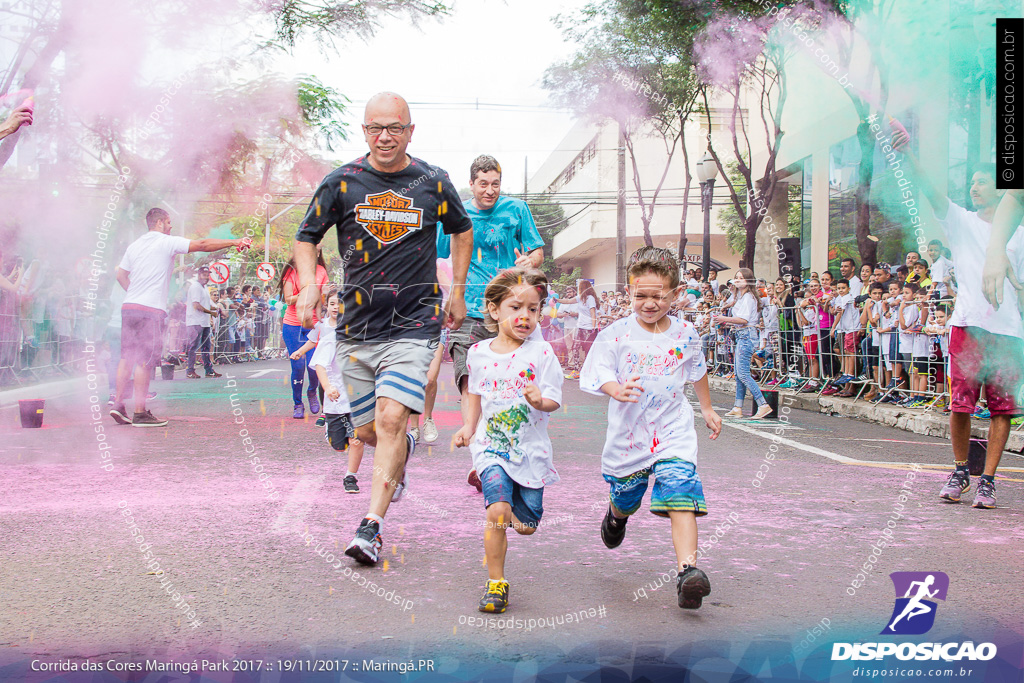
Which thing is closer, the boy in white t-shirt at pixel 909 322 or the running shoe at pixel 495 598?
the running shoe at pixel 495 598

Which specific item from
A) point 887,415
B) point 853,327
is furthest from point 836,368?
point 887,415

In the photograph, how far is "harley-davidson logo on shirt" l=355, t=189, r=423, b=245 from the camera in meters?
3.70

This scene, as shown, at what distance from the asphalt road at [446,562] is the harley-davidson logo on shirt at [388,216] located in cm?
135

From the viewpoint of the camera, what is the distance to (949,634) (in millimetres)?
2695

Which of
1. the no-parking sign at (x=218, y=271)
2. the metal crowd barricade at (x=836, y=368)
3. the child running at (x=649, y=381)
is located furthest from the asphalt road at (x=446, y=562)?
the no-parking sign at (x=218, y=271)

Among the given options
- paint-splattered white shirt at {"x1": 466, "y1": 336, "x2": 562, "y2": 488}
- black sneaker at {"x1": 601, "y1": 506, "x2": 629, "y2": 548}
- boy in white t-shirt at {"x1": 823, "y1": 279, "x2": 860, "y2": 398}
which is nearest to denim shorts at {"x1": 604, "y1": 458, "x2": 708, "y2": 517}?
black sneaker at {"x1": 601, "y1": 506, "x2": 629, "y2": 548}

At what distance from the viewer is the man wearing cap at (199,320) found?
41.2ft

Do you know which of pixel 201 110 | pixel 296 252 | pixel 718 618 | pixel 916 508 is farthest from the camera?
pixel 201 110

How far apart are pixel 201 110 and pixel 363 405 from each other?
10.1 ft

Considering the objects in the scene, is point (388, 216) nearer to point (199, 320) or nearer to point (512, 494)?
point (512, 494)

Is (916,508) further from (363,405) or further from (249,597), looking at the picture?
(249,597)

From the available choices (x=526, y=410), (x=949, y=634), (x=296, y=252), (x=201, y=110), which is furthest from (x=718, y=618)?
(x=201, y=110)

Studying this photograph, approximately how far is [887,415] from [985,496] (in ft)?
16.3

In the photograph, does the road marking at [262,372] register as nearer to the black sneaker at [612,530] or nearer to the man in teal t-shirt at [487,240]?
the man in teal t-shirt at [487,240]
